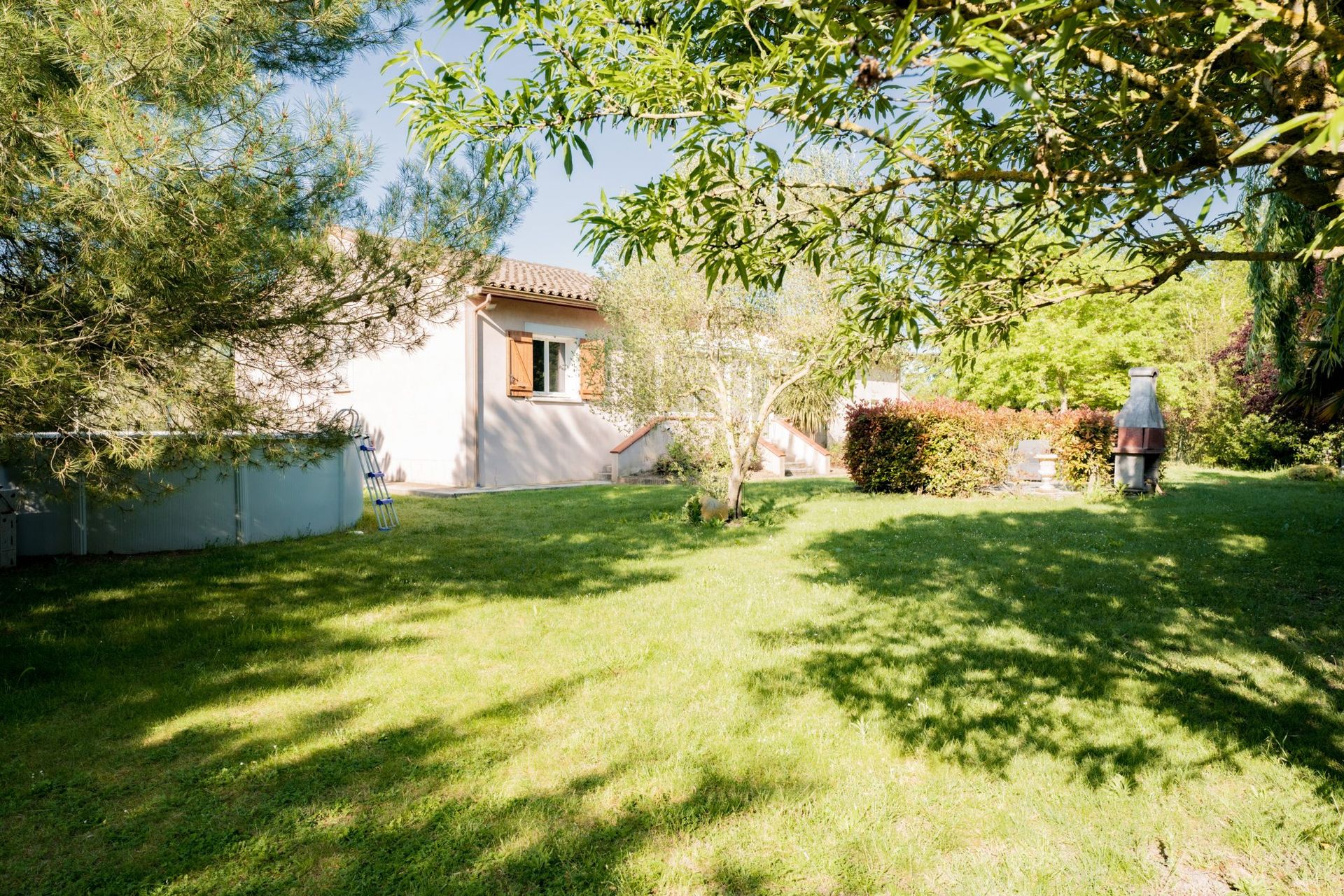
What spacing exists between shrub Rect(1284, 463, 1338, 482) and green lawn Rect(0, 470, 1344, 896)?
12644 millimetres

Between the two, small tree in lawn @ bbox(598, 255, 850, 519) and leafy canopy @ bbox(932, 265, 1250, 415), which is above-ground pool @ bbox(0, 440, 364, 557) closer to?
small tree in lawn @ bbox(598, 255, 850, 519)

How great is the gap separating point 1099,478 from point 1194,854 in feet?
43.5

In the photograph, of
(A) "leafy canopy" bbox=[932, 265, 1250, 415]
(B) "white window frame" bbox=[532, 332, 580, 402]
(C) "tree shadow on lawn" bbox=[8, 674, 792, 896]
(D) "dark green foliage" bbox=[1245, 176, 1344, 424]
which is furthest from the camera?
(A) "leafy canopy" bbox=[932, 265, 1250, 415]

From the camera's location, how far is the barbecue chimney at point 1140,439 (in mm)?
13242

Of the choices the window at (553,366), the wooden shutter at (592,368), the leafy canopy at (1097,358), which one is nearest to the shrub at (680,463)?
the wooden shutter at (592,368)

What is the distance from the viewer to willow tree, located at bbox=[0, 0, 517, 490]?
12.0 ft

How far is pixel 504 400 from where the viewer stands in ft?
52.0

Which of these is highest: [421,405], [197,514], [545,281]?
[545,281]

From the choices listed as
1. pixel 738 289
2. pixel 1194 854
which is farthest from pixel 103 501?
pixel 738 289

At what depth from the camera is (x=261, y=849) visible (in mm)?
2746

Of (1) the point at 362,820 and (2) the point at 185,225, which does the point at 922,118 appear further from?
(2) the point at 185,225

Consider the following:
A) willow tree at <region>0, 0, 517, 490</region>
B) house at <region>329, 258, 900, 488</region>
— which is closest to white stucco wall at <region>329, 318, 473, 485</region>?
house at <region>329, 258, 900, 488</region>

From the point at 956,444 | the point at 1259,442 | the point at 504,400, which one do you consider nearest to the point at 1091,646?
the point at 956,444

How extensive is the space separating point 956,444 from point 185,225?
12.5 metres
